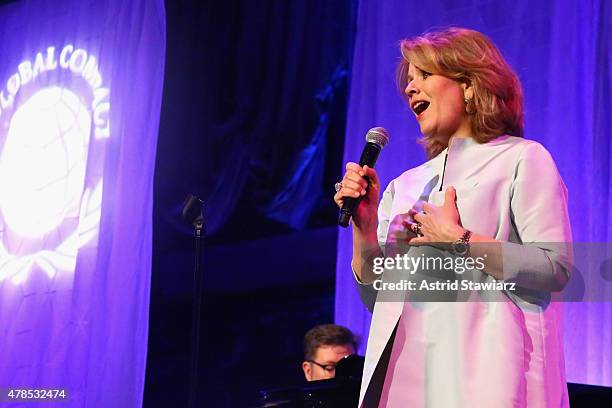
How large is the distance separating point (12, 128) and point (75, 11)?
76 centimetres

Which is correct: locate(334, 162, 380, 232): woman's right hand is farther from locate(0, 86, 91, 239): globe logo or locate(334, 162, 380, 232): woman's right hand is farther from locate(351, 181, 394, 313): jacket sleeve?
locate(0, 86, 91, 239): globe logo

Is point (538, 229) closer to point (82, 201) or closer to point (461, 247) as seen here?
point (461, 247)

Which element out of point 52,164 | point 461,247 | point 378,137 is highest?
point 52,164

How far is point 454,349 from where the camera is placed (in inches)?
53.6

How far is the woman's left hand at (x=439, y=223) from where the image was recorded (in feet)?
4.61

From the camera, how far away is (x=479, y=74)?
61.5 inches

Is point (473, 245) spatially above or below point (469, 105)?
below

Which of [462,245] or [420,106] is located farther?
[420,106]

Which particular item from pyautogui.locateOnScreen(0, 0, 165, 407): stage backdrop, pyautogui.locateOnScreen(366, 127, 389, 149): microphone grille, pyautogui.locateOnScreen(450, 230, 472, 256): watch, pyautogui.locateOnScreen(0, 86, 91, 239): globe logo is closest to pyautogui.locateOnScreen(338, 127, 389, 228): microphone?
pyautogui.locateOnScreen(366, 127, 389, 149): microphone grille

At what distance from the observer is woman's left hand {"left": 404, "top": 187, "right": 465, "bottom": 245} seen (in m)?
1.40

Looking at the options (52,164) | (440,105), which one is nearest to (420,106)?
(440,105)

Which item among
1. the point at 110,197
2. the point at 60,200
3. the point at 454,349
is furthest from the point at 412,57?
the point at 60,200

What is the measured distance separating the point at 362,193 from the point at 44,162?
3.36m

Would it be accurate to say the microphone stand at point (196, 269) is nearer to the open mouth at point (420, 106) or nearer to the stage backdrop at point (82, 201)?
the stage backdrop at point (82, 201)
